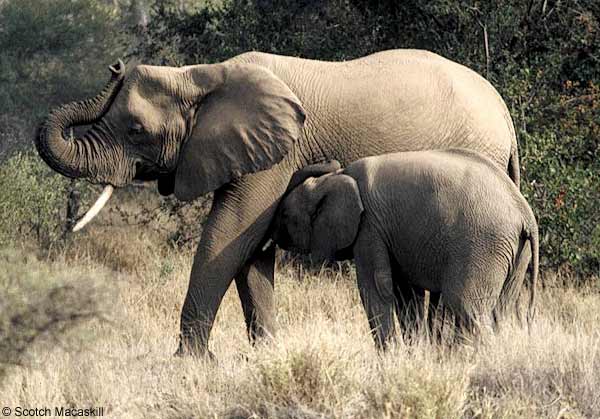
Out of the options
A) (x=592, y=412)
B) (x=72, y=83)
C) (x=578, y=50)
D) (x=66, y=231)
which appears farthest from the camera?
(x=72, y=83)

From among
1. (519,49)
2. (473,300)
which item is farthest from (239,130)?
(519,49)

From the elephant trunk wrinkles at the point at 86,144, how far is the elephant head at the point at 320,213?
3.77 ft

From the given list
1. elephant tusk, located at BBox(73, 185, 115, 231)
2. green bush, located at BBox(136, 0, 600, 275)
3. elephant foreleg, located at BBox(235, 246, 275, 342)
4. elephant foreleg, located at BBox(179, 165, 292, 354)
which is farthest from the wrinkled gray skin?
green bush, located at BBox(136, 0, 600, 275)

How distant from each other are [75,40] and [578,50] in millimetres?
15127

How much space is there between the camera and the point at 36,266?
792 cm

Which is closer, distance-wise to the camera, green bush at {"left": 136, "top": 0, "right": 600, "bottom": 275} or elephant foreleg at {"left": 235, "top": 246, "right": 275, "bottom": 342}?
elephant foreleg at {"left": 235, "top": 246, "right": 275, "bottom": 342}

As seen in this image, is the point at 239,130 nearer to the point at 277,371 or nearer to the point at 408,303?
the point at 408,303

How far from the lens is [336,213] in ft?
28.5

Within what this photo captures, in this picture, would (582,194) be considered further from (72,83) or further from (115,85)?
(72,83)

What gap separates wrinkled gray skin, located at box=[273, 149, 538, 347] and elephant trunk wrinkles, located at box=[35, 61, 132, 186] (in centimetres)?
125

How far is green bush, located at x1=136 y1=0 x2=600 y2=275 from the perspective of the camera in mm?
11750

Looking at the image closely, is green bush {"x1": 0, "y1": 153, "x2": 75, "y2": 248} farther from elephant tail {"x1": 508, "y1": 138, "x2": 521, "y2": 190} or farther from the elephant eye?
elephant tail {"x1": 508, "y1": 138, "x2": 521, "y2": 190}

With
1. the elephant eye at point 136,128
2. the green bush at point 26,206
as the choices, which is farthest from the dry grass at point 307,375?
the green bush at point 26,206

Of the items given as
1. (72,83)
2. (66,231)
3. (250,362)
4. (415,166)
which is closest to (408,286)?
(415,166)
